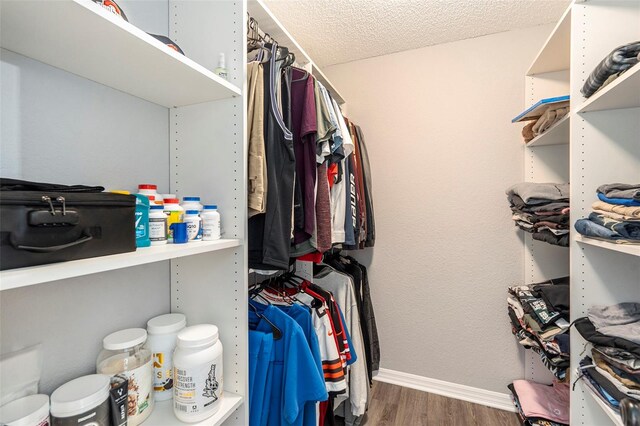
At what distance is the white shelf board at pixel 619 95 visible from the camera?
801 mm

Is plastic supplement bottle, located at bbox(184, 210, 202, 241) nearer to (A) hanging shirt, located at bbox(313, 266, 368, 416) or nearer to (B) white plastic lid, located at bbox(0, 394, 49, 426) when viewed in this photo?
(B) white plastic lid, located at bbox(0, 394, 49, 426)

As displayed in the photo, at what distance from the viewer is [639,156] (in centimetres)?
101

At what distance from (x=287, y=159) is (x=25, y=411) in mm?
867

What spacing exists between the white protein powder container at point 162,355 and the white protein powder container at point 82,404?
0.16 metres

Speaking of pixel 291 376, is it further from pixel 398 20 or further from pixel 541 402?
pixel 398 20

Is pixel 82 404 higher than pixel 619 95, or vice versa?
pixel 619 95


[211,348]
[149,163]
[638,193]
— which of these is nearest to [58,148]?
[149,163]

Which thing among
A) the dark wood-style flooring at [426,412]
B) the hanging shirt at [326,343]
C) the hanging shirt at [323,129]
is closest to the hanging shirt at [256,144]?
the hanging shirt at [323,129]

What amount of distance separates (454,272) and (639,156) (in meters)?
1.16

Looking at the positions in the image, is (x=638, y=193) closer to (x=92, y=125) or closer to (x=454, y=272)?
(x=454, y=272)

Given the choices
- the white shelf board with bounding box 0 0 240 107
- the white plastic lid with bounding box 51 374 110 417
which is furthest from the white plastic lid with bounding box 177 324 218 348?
the white shelf board with bounding box 0 0 240 107

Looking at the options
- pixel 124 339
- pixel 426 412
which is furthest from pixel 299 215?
pixel 426 412

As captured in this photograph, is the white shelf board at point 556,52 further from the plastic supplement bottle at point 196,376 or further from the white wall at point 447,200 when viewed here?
the plastic supplement bottle at point 196,376

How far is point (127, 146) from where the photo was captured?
2.81ft
